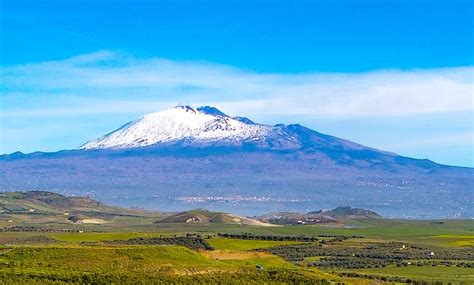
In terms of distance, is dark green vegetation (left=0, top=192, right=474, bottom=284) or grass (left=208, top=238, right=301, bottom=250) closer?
dark green vegetation (left=0, top=192, right=474, bottom=284)

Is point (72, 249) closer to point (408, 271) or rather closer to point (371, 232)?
point (408, 271)

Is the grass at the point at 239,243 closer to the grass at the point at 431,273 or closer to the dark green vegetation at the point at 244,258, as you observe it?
the dark green vegetation at the point at 244,258

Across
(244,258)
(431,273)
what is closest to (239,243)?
(244,258)

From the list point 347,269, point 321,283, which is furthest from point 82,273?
point 347,269

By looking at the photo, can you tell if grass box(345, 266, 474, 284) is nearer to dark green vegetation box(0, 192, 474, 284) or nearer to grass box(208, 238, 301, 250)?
dark green vegetation box(0, 192, 474, 284)

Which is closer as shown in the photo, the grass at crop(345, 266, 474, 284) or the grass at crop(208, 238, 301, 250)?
the grass at crop(345, 266, 474, 284)

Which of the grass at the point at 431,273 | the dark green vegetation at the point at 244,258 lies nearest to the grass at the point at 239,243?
the dark green vegetation at the point at 244,258

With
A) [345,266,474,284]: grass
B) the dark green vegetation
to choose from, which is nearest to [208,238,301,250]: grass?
Answer: the dark green vegetation

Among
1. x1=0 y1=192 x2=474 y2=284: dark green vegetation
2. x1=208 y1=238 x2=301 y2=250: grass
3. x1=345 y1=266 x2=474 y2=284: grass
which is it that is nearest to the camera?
x1=0 y1=192 x2=474 y2=284: dark green vegetation

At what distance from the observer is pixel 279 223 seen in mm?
183375

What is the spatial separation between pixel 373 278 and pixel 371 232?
7712 centimetres

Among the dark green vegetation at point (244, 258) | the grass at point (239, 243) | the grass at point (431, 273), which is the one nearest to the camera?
the dark green vegetation at point (244, 258)

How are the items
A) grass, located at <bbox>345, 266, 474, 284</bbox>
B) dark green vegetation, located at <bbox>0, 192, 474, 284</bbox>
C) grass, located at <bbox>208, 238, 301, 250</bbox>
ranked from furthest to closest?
grass, located at <bbox>208, 238, 301, 250</bbox> → grass, located at <bbox>345, 266, 474, 284</bbox> → dark green vegetation, located at <bbox>0, 192, 474, 284</bbox>

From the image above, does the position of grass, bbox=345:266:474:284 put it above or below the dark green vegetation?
below
